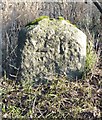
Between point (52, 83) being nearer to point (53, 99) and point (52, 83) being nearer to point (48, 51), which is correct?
point (53, 99)

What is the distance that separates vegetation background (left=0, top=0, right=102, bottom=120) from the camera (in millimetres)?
3926

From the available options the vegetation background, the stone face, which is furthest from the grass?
the stone face

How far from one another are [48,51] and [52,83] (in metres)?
0.44

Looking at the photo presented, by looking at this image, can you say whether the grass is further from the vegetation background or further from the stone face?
the stone face

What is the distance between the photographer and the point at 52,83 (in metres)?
4.35

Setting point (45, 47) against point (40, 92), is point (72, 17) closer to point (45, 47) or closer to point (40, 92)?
point (45, 47)

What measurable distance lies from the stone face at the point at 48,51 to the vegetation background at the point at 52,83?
141 mm

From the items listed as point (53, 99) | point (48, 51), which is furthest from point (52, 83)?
point (48, 51)

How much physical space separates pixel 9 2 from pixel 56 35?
4.33 feet

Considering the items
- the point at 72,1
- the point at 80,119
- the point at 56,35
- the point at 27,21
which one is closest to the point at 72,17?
the point at 72,1

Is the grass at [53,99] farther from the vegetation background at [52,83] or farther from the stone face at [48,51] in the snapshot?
the stone face at [48,51]

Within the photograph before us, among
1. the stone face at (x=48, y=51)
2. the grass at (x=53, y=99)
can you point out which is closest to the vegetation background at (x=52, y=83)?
the grass at (x=53, y=99)

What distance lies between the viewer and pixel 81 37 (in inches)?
174

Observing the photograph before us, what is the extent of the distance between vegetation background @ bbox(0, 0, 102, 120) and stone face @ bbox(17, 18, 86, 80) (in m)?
0.14
